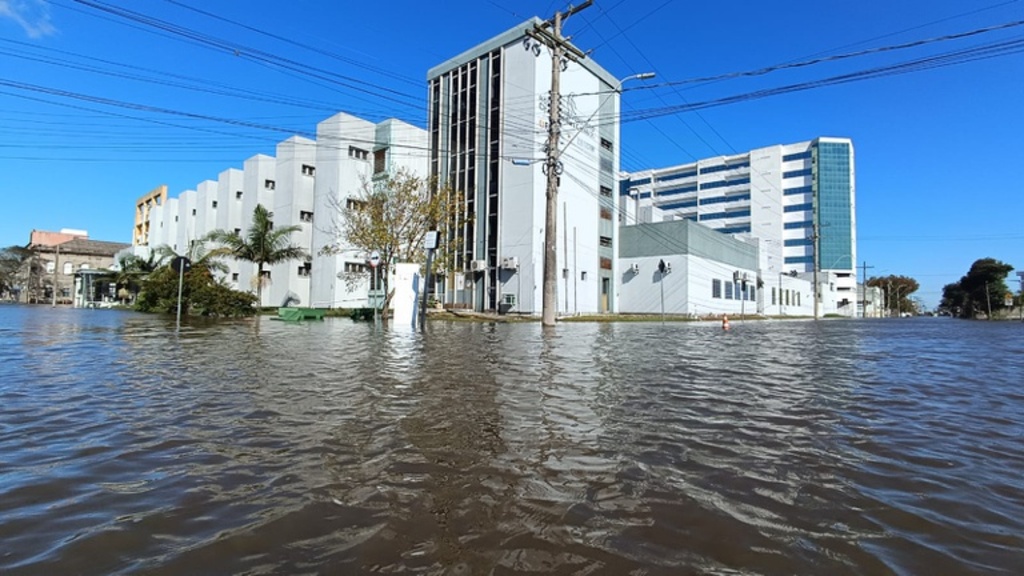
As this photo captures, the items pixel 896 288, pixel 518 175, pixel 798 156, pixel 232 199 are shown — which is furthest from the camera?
pixel 896 288

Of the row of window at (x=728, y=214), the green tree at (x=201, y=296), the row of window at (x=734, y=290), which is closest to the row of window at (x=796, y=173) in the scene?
the row of window at (x=728, y=214)

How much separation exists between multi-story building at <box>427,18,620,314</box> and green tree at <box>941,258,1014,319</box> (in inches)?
2363

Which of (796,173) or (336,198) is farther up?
(796,173)

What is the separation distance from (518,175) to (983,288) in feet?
233

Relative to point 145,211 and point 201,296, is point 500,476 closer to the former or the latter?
point 201,296

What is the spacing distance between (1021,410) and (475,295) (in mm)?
31422

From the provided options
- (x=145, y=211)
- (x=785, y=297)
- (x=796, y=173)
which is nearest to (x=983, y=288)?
(x=785, y=297)

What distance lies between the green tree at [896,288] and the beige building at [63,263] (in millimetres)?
147996

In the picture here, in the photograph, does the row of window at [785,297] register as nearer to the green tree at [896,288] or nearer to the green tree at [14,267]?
the green tree at [896,288]

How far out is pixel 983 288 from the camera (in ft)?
220

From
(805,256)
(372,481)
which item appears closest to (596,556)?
(372,481)

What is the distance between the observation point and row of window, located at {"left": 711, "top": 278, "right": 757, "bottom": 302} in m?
43.6

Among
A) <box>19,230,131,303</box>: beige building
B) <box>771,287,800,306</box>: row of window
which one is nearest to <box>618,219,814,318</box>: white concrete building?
<box>771,287,800,306</box>: row of window

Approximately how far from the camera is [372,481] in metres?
2.82
